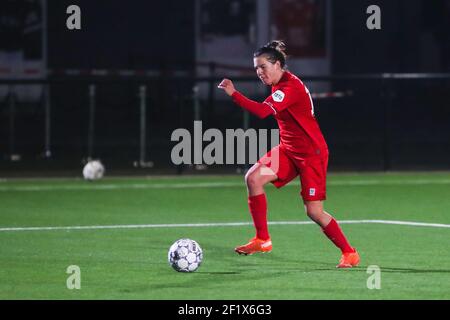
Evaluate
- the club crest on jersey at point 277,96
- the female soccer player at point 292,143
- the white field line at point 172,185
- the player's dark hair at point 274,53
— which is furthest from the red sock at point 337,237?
the white field line at point 172,185

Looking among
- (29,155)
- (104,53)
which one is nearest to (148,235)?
(29,155)

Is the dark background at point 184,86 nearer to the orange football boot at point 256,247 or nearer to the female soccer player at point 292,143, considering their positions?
the orange football boot at point 256,247

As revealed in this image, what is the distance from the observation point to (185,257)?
11188 millimetres

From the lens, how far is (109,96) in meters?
29.4

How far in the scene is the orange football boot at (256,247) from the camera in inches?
485

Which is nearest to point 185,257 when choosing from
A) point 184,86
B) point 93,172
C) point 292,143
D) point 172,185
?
point 292,143

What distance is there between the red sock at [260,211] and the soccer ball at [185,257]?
3.80 feet

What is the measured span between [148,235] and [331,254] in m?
2.45

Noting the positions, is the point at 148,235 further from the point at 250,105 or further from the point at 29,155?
the point at 29,155

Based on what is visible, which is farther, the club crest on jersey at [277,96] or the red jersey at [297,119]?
the red jersey at [297,119]

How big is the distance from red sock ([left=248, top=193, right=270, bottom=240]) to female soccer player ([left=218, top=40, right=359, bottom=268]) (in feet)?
0.28

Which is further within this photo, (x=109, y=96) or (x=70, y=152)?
(x=109, y=96)

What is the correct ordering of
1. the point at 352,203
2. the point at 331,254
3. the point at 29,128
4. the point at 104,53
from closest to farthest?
the point at 331,254 < the point at 352,203 < the point at 29,128 < the point at 104,53

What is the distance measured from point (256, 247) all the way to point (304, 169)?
3.28 ft
